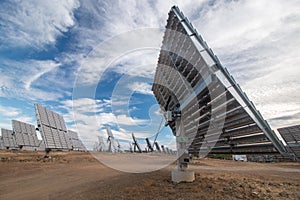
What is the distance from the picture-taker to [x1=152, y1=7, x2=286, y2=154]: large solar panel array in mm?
4719

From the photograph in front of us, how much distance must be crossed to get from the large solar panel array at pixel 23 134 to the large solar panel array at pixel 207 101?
39.9 m

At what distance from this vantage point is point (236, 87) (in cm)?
476

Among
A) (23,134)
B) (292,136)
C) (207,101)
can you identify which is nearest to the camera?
(207,101)

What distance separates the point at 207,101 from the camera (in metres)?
6.21

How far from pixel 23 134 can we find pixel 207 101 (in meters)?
44.3

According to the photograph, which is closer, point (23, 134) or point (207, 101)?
point (207, 101)

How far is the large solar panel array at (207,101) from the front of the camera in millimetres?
4719

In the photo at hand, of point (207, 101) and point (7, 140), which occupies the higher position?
point (207, 101)

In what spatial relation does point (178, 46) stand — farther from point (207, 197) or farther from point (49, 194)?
point (49, 194)

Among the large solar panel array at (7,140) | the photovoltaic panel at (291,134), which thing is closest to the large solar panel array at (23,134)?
the large solar panel array at (7,140)

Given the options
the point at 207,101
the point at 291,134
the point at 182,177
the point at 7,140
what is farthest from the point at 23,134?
the point at 291,134

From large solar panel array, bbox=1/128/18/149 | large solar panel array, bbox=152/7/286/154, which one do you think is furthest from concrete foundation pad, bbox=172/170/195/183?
large solar panel array, bbox=1/128/18/149

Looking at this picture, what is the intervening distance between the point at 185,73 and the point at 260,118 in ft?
11.4

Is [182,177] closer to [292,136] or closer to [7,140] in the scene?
[292,136]
